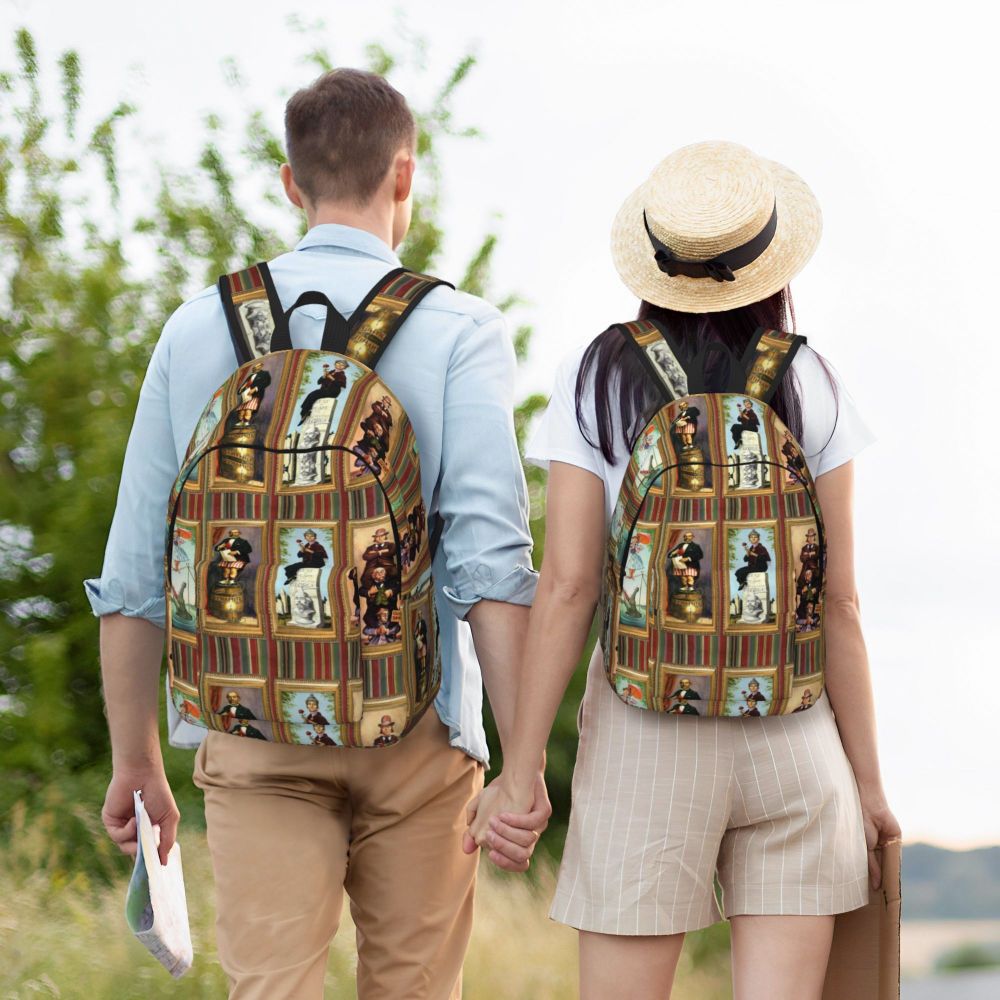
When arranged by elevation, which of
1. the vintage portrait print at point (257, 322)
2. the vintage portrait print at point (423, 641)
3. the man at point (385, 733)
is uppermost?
the vintage portrait print at point (257, 322)

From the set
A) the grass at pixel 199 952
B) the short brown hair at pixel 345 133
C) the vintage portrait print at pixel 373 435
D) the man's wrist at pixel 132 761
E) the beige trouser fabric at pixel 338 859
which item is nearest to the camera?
the vintage portrait print at pixel 373 435

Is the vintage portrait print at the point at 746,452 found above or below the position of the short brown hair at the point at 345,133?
below

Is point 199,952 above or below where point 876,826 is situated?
below

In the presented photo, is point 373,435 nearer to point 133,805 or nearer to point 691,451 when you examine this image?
point 691,451

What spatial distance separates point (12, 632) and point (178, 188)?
94.6 inches

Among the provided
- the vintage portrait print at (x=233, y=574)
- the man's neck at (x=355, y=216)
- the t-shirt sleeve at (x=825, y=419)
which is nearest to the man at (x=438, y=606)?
the man's neck at (x=355, y=216)

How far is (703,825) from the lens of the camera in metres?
1.90

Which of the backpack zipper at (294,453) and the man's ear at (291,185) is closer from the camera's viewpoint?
the backpack zipper at (294,453)

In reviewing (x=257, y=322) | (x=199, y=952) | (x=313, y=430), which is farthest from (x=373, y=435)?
(x=199, y=952)

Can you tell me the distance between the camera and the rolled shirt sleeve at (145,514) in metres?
2.11

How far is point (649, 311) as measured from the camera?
6.77ft

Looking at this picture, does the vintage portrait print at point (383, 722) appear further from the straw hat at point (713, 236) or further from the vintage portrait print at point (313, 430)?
the straw hat at point (713, 236)

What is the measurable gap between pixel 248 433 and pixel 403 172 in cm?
59

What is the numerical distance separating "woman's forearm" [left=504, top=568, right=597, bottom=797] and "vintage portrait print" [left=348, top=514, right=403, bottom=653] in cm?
23
